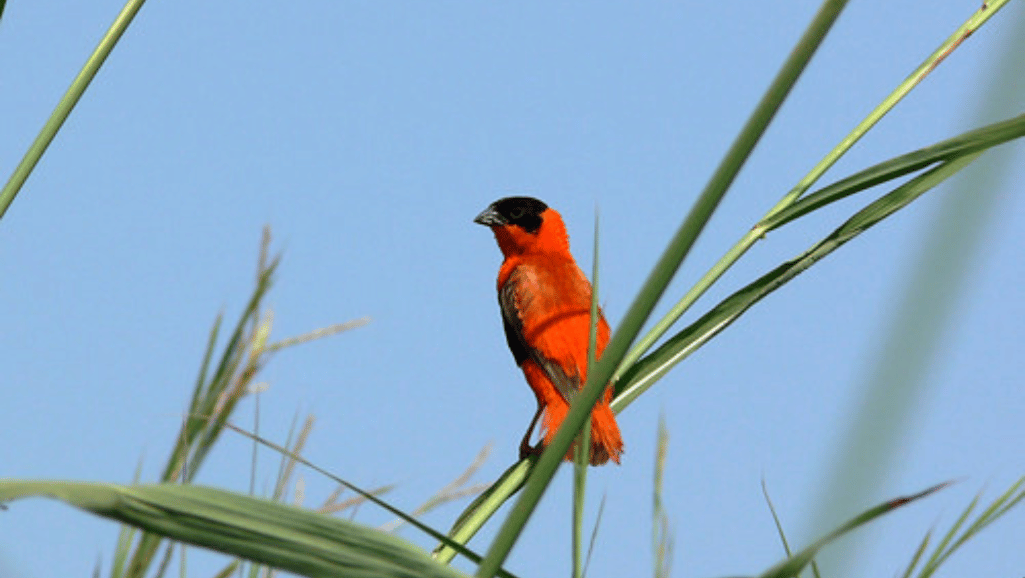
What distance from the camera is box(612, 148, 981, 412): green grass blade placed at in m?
1.65

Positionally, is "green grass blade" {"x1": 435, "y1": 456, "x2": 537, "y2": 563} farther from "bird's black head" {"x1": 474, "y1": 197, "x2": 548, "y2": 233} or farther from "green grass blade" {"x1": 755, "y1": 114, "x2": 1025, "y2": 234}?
"bird's black head" {"x1": 474, "y1": 197, "x2": 548, "y2": 233}

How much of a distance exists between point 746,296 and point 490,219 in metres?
4.04

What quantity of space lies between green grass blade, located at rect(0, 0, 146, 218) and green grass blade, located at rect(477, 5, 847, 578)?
0.76 metres

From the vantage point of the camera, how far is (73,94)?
1.29m

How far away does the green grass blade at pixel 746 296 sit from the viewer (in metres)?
1.65

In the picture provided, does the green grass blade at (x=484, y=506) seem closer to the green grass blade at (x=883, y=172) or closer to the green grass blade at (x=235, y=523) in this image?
the green grass blade at (x=883, y=172)

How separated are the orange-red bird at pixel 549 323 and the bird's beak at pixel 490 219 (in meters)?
0.01

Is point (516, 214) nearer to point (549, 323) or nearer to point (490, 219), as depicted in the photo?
point (490, 219)

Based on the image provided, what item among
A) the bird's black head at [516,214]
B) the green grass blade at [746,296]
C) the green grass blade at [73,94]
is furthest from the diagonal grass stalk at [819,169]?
the bird's black head at [516,214]

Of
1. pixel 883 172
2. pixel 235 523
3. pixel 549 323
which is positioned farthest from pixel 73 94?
pixel 549 323

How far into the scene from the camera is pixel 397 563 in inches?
30.2

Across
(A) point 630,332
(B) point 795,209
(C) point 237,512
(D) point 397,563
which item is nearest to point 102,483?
(C) point 237,512

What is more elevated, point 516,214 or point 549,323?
point 516,214

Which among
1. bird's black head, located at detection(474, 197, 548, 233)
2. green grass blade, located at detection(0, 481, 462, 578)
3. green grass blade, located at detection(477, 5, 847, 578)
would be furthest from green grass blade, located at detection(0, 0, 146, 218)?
bird's black head, located at detection(474, 197, 548, 233)
